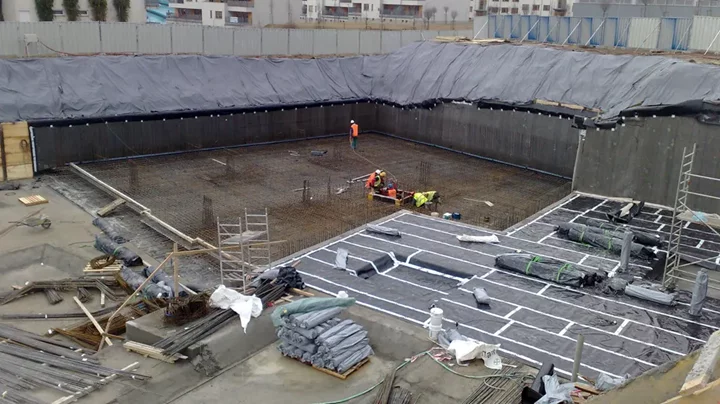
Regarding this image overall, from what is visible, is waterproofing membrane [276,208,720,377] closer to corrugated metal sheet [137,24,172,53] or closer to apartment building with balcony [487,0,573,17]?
corrugated metal sheet [137,24,172,53]

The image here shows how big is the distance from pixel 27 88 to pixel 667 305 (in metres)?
20.3

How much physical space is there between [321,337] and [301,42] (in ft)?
78.9

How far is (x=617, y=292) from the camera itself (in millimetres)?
12250

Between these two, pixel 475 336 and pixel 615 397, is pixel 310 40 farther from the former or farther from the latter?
pixel 615 397

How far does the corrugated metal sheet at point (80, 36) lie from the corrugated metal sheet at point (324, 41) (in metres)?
10.4

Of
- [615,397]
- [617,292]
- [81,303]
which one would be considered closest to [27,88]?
[81,303]

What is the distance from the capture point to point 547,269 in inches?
507

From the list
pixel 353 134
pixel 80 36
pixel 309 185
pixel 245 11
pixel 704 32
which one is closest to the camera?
pixel 309 185

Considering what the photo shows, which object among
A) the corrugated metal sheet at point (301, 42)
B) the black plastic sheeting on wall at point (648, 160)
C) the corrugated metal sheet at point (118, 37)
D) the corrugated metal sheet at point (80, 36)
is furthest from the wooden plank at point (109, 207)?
the corrugated metal sheet at point (301, 42)

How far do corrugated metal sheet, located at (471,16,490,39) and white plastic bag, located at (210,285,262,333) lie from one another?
27540 millimetres

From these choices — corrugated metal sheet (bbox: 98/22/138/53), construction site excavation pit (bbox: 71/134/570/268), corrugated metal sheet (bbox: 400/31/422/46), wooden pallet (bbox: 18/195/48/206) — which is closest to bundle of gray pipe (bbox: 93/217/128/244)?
construction site excavation pit (bbox: 71/134/570/268)

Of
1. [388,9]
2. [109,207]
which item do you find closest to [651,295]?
[109,207]

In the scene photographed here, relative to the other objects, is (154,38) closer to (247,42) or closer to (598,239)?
(247,42)

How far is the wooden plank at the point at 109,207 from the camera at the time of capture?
16594mm
